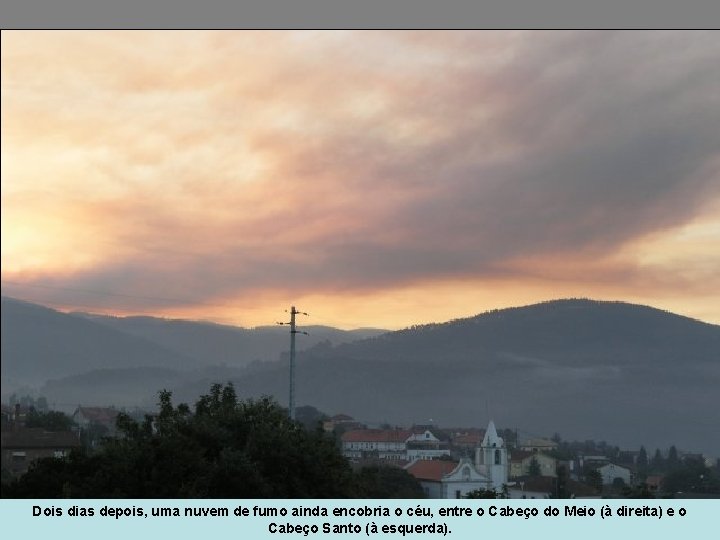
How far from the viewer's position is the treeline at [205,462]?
17.8 metres

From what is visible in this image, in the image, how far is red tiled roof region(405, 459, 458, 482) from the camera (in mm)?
53291

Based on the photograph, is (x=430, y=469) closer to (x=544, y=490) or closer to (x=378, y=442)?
(x=544, y=490)

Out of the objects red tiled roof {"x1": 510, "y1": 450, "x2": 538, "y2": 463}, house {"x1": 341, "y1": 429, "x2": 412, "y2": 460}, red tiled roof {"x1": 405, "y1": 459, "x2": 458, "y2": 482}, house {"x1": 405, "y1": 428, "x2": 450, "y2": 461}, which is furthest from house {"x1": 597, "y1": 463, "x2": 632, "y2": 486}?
Answer: red tiled roof {"x1": 405, "y1": 459, "x2": 458, "y2": 482}

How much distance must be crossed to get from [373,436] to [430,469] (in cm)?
3641

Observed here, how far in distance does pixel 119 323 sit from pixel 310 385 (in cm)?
3420

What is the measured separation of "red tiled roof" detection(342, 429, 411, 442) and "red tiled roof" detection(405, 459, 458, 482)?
93.5ft

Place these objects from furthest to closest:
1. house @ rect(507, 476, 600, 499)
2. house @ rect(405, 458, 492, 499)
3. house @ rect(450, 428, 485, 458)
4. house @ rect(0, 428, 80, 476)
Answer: house @ rect(450, 428, 485, 458) < house @ rect(405, 458, 492, 499) < house @ rect(507, 476, 600, 499) < house @ rect(0, 428, 80, 476)

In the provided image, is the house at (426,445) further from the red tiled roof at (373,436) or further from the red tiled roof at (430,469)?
the red tiled roof at (430,469)

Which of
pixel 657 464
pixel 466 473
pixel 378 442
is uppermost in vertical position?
pixel 378 442

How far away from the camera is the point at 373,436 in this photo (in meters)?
93.2

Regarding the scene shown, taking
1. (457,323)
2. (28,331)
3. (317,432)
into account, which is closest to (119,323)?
(28,331)

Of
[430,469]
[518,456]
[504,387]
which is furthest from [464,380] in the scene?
[430,469]

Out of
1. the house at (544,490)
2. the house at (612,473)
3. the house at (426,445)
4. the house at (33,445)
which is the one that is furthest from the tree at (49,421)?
the house at (612,473)

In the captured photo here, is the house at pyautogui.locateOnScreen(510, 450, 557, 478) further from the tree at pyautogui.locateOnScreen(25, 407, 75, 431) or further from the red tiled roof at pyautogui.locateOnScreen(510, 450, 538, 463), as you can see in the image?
the tree at pyautogui.locateOnScreen(25, 407, 75, 431)
